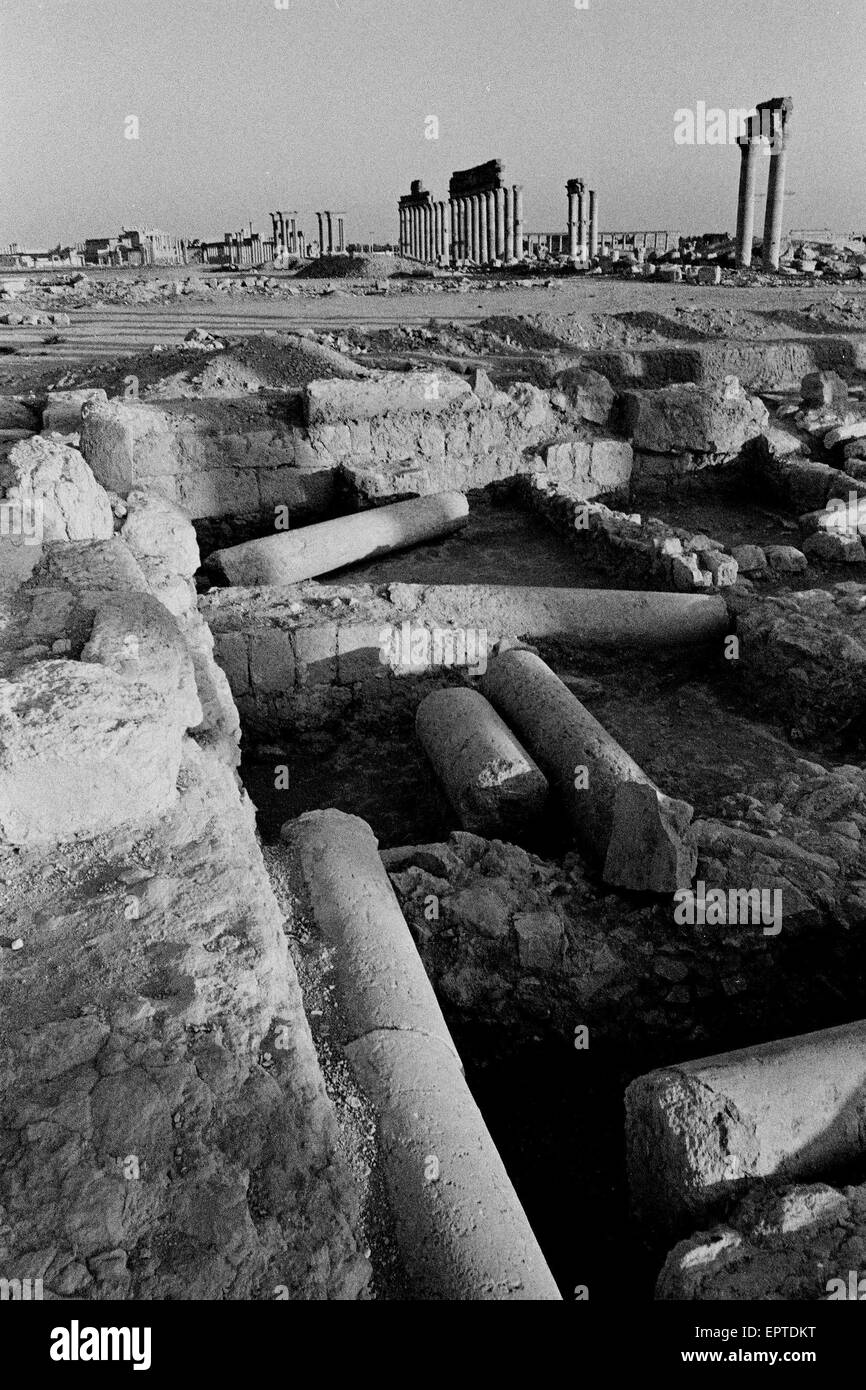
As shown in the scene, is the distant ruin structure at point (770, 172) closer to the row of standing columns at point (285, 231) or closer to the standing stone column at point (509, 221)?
the standing stone column at point (509, 221)

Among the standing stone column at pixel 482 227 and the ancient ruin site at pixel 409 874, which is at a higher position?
the standing stone column at pixel 482 227

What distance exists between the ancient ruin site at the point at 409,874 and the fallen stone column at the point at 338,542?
42mm

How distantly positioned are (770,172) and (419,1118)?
3185 cm

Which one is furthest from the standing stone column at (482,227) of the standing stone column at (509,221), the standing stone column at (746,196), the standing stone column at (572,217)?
the standing stone column at (746,196)

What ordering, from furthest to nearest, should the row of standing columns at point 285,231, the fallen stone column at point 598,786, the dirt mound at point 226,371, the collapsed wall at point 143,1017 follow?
the row of standing columns at point 285,231
the dirt mound at point 226,371
the fallen stone column at point 598,786
the collapsed wall at point 143,1017

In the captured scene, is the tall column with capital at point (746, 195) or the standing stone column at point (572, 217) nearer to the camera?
the tall column with capital at point (746, 195)


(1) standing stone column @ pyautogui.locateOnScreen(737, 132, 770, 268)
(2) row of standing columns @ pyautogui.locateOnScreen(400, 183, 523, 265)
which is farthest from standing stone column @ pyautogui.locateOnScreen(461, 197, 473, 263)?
(1) standing stone column @ pyautogui.locateOnScreen(737, 132, 770, 268)

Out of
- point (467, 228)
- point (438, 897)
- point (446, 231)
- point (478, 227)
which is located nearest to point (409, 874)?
point (438, 897)

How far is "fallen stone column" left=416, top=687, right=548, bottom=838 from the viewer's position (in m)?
5.33

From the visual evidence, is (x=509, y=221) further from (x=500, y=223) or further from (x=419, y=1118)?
(x=419, y=1118)

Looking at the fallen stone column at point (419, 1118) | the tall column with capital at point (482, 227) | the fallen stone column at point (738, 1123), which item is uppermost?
the tall column with capital at point (482, 227)

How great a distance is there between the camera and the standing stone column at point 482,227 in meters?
37.6

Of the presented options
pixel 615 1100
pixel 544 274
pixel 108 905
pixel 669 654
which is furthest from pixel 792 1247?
pixel 544 274

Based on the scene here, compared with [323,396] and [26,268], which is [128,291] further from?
[26,268]
